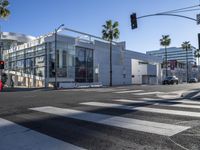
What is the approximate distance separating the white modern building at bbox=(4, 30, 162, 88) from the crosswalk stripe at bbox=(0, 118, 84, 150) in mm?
32024

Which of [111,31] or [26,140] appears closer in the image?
[26,140]

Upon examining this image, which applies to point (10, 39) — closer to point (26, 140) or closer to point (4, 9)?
point (4, 9)

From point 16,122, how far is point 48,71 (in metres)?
34.7

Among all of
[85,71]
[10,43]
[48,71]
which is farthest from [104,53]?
[10,43]

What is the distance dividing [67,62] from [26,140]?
38492mm

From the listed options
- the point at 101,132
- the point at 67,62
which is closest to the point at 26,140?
the point at 101,132

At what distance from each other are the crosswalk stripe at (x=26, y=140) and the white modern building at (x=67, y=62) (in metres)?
32.0

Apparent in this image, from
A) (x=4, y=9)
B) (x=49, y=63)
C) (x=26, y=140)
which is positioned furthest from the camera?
(x=49, y=63)

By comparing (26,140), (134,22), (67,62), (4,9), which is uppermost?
(4,9)

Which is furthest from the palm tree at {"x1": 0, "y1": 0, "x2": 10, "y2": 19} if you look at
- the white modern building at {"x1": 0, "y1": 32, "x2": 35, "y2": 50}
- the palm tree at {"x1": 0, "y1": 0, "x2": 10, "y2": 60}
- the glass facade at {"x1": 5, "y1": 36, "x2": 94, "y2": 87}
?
the white modern building at {"x1": 0, "y1": 32, "x2": 35, "y2": 50}

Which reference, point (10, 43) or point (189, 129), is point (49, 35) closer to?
point (10, 43)

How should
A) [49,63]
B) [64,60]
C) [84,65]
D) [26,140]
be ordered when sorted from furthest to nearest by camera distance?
[84,65] → [64,60] → [49,63] → [26,140]

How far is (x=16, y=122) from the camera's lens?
7.24 m

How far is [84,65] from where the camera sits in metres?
47.1
